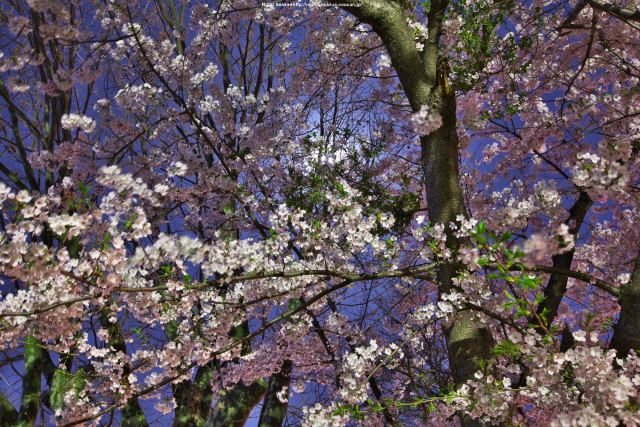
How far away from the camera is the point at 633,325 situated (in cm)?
309

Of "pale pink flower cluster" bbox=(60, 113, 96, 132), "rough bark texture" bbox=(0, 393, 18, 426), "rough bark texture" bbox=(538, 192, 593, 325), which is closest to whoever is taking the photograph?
"rough bark texture" bbox=(538, 192, 593, 325)

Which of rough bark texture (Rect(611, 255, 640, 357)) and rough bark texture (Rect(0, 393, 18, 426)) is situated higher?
rough bark texture (Rect(611, 255, 640, 357))

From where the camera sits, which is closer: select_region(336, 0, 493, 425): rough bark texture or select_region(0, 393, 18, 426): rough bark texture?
select_region(336, 0, 493, 425): rough bark texture

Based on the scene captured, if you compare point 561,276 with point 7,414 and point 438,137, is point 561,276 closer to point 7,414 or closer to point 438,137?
point 438,137

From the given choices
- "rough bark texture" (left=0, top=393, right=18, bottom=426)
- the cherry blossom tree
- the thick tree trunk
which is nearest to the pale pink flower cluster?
the cherry blossom tree

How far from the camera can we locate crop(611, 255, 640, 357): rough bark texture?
3.07m

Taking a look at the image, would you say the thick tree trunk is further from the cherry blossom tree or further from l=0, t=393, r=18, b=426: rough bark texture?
l=0, t=393, r=18, b=426: rough bark texture

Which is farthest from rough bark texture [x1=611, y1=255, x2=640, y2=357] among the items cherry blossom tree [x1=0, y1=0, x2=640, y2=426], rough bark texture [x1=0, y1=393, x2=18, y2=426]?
rough bark texture [x1=0, y1=393, x2=18, y2=426]

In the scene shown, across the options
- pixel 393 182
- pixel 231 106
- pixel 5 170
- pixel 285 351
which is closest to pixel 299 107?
pixel 231 106

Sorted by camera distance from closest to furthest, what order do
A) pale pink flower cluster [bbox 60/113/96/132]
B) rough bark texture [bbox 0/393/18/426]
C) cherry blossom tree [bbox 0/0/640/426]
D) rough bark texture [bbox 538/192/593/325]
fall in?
cherry blossom tree [bbox 0/0/640/426] < rough bark texture [bbox 538/192/593/325] < pale pink flower cluster [bbox 60/113/96/132] < rough bark texture [bbox 0/393/18/426]

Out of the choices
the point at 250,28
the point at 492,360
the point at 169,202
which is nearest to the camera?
the point at 492,360

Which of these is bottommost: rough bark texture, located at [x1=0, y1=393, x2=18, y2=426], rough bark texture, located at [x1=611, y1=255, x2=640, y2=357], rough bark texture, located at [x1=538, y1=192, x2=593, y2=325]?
rough bark texture, located at [x1=0, y1=393, x2=18, y2=426]

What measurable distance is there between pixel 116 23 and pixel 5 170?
2588 mm

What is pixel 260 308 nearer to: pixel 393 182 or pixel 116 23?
pixel 393 182
